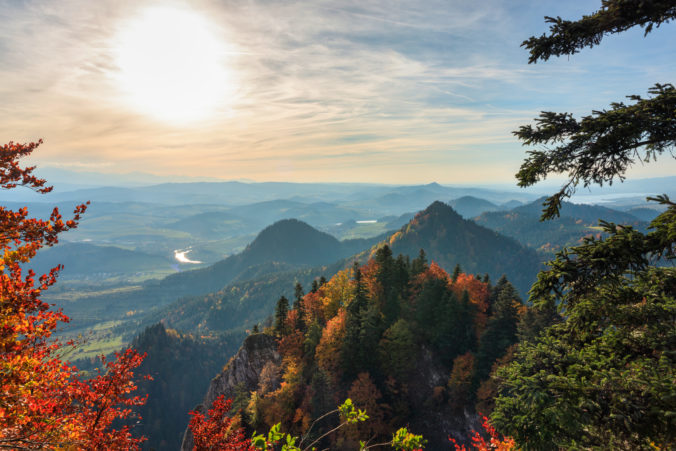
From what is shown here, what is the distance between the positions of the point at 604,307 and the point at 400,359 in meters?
45.0

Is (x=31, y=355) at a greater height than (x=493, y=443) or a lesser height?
greater

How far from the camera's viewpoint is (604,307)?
27.8 feet

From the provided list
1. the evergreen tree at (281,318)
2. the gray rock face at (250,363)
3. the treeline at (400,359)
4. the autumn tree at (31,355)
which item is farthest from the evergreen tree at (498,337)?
the autumn tree at (31,355)

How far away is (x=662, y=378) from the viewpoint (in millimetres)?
6234

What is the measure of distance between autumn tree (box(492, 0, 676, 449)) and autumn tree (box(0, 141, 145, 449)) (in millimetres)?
14158

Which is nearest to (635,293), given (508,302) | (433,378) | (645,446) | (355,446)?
(645,446)

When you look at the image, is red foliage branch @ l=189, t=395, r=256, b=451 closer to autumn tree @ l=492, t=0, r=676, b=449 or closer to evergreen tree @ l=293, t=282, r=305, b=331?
autumn tree @ l=492, t=0, r=676, b=449

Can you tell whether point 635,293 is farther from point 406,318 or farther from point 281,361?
point 281,361

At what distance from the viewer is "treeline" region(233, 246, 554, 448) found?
44438 mm

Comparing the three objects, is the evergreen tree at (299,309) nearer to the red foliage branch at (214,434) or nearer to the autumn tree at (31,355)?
the red foliage branch at (214,434)

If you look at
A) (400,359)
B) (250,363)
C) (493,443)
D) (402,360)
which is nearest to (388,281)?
(400,359)

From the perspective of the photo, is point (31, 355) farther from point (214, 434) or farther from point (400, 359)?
point (400, 359)

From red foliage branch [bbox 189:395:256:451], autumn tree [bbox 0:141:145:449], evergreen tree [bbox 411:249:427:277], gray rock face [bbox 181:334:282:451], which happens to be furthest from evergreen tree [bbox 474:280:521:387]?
autumn tree [bbox 0:141:145:449]

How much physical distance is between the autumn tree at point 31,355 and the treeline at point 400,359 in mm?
38050
